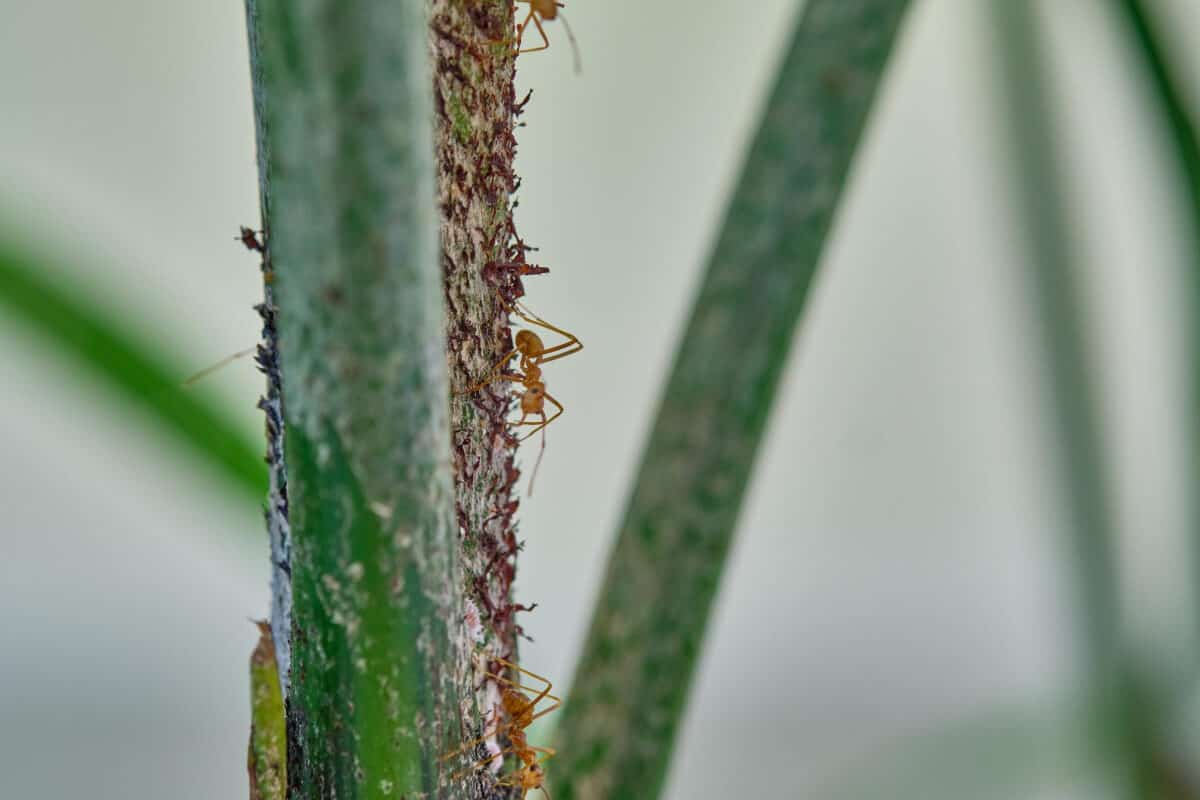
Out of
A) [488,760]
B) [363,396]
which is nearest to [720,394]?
[363,396]

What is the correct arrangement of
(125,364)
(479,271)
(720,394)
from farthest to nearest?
(125,364) < (479,271) < (720,394)

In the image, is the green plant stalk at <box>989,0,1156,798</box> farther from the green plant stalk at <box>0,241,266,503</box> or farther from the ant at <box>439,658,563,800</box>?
the green plant stalk at <box>0,241,266,503</box>

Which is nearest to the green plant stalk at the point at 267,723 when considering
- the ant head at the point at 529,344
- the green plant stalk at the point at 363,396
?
the green plant stalk at the point at 363,396

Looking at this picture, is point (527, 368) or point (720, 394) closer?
point (720, 394)

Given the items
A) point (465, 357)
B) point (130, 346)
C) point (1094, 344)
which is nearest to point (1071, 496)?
point (1094, 344)

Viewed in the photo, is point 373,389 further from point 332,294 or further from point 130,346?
point 130,346

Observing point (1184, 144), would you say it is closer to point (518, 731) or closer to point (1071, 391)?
point (1071, 391)
